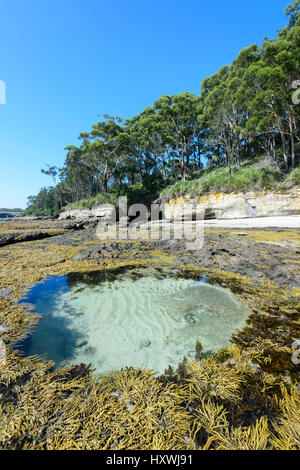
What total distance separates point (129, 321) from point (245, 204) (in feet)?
56.9

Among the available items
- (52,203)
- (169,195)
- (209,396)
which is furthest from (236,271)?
(52,203)

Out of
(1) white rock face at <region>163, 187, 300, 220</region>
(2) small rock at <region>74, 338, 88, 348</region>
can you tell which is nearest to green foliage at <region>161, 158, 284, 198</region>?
(1) white rock face at <region>163, 187, 300, 220</region>

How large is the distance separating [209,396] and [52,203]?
78.7m

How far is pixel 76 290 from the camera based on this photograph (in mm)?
4473

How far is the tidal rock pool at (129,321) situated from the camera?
242cm

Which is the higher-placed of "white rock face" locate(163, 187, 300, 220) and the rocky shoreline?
"white rock face" locate(163, 187, 300, 220)

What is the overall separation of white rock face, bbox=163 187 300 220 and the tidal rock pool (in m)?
14.8

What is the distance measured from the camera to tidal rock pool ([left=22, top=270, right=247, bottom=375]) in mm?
2424

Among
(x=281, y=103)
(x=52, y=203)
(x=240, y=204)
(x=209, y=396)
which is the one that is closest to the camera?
(x=209, y=396)

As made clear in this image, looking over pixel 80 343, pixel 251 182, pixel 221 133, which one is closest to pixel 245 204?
pixel 251 182

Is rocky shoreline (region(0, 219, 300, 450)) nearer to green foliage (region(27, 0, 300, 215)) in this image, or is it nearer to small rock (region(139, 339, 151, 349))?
small rock (region(139, 339, 151, 349))

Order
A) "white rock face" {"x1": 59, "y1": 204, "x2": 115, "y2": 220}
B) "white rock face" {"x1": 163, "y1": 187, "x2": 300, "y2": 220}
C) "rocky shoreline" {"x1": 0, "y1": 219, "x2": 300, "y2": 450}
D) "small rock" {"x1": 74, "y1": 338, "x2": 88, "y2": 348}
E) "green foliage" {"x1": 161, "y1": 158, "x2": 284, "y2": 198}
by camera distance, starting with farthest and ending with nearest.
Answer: "white rock face" {"x1": 59, "y1": 204, "x2": 115, "y2": 220} → "green foliage" {"x1": 161, "y1": 158, "x2": 284, "y2": 198} → "white rock face" {"x1": 163, "y1": 187, "x2": 300, "y2": 220} → "small rock" {"x1": 74, "y1": 338, "x2": 88, "y2": 348} → "rocky shoreline" {"x1": 0, "y1": 219, "x2": 300, "y2": 450}
